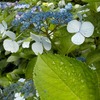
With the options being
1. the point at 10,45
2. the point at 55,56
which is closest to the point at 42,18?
the point at 10,45

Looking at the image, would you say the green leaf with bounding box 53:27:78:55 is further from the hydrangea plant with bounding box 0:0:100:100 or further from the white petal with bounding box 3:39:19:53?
the white petal with bounding box 3:39:19:53

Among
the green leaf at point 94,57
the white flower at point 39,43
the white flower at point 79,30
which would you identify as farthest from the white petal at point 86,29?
the green leaf at point 94,57

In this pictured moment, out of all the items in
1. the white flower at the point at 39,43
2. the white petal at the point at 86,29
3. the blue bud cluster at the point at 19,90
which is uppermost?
the white petal at the point at 86,29

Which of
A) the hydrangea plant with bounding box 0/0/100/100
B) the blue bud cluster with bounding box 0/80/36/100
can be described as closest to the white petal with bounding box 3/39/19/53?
the hydrangea plant with bounding box 0/0/100/100

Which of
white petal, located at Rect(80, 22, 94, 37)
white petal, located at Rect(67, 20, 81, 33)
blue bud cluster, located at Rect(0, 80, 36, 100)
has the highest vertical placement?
white petal, located at Rect(67, 20, 81, 33)

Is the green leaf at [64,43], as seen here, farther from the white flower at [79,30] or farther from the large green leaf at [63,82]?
the large green leaf at [63,82]

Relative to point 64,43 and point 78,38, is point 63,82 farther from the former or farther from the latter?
point 64,43
